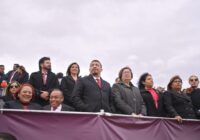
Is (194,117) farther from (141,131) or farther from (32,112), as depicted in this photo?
(32,112)

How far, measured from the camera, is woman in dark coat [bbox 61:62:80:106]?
7.57 metres

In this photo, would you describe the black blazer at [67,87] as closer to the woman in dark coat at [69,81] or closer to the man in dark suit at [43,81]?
the woman in dark coat at [69,81]

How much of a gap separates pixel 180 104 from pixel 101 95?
6.48ft

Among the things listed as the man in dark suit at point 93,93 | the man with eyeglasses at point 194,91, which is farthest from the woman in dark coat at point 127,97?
the man with eyeglasses at point 194,91

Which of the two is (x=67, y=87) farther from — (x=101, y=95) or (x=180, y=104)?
(x=180, y=104)

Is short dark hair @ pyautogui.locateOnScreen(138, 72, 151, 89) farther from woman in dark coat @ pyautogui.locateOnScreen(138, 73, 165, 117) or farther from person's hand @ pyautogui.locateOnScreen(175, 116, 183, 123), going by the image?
person's hand @ pyautogui.locateOnScreen(175, 116, 183, 123)

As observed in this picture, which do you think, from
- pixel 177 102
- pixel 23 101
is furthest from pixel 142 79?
pixel 23 101

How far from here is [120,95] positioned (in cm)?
720

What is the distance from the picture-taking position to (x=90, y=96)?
6.86m

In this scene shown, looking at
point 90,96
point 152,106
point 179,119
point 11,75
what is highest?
point 11,75

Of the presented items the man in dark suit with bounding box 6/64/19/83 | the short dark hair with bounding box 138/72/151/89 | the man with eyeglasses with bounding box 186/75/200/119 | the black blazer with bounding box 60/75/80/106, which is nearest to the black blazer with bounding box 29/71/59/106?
the black blazer with bounding box 60/75/80/106

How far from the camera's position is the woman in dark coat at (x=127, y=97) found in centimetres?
700

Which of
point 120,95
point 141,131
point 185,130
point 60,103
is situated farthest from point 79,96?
point 185,130

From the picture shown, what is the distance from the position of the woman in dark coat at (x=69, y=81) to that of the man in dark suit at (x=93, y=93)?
1.86ft
